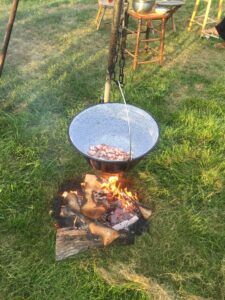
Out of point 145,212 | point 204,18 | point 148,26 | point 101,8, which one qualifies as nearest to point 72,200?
point 145,212

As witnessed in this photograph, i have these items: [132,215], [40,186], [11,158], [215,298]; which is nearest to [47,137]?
[11,158]

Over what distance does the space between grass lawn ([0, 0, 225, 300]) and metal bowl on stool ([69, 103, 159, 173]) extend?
0.62 meters

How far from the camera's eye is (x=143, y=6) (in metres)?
6.31

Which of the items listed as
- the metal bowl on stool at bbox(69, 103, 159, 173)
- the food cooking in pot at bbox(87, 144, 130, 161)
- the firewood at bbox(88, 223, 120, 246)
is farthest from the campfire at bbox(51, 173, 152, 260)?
the metal bowl on stool at bbox(69, 103, 159, 173)

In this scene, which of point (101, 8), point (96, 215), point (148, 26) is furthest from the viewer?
point (101, 8)

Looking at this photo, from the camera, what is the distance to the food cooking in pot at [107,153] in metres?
3.69

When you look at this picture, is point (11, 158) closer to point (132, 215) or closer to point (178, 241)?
point (132, 215)

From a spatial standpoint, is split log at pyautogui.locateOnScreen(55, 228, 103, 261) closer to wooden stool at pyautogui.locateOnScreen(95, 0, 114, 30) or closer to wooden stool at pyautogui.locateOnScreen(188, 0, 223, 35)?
wooden stool at pyautogui.locateOnScreen(95, 0, 114, 30)

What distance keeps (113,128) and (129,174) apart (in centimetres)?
74

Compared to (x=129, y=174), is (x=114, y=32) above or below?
above

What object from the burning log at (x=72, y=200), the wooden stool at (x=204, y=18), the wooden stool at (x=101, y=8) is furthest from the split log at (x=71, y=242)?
the wooden stool at (x=204, y=18)

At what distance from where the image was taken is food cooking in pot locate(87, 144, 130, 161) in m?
3.69

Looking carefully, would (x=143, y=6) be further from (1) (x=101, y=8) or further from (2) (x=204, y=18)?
(2) (x=204, y=18)

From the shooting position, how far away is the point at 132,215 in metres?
3.85
